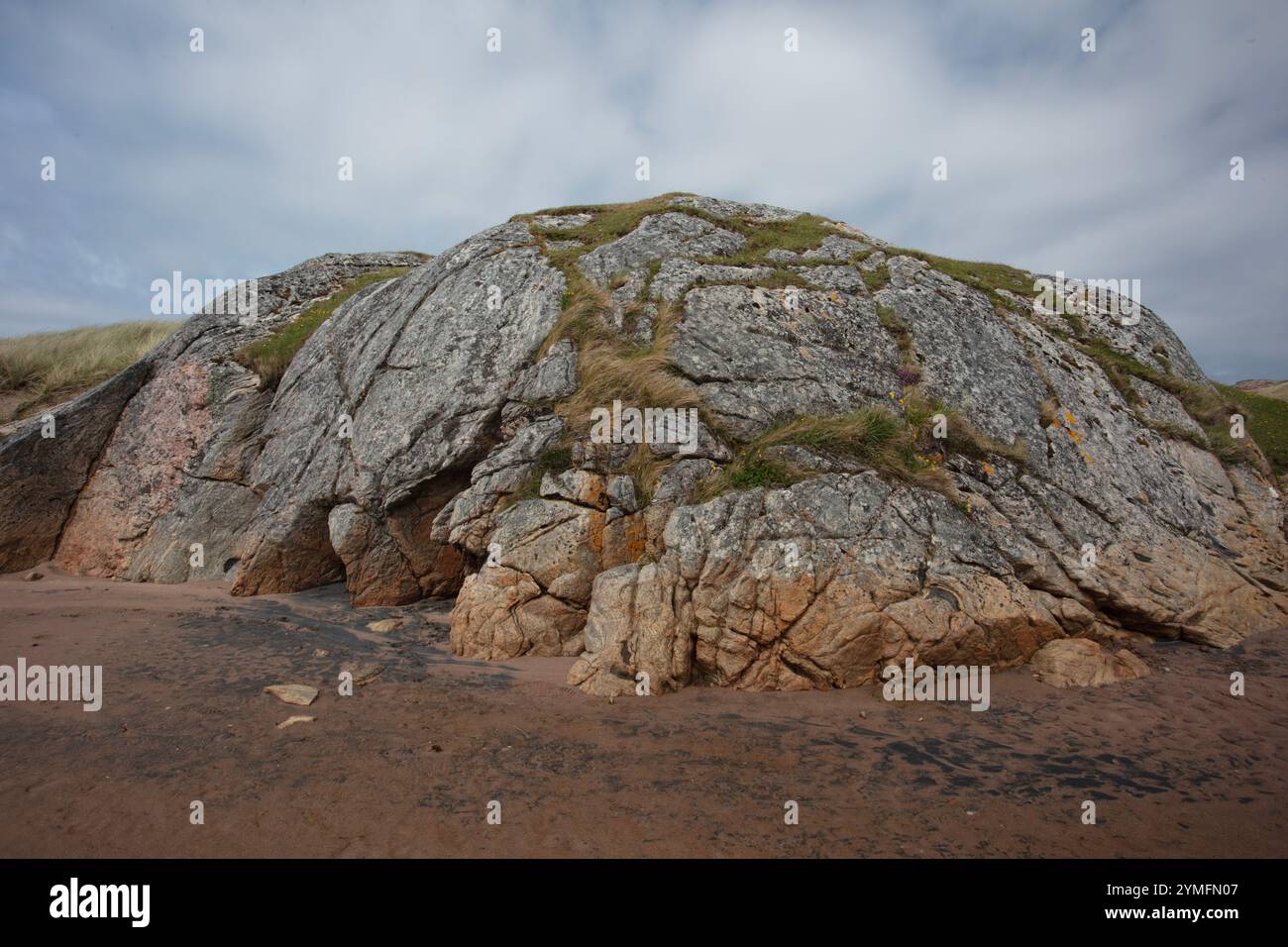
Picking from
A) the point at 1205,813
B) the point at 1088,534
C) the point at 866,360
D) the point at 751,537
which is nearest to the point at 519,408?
the point at 751,537

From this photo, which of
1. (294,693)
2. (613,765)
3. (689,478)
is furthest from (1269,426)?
(294,693)

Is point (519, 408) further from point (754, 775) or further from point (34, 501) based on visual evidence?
point (34, 501)

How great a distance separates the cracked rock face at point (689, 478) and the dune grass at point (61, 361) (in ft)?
28.6

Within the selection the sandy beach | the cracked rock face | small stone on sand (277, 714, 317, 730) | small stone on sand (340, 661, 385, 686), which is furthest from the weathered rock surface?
small stone on sand (277, 714, 317, 730)

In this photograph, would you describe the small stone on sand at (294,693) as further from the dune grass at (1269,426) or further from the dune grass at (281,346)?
the dune grass at (1269,426)

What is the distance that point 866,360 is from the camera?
11.5 m

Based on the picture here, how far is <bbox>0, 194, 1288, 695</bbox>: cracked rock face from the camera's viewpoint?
27.3ft

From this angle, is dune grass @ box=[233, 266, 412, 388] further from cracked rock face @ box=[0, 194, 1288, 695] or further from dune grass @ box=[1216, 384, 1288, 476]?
dune grass @ box=[1216, 384, 1288, 476]

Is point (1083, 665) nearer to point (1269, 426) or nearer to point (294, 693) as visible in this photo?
point (294, 693)

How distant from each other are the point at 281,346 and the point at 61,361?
545 inches

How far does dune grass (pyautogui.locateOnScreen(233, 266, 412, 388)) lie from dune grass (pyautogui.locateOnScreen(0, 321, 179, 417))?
27.5 feet

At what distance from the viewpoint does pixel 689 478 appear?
9.61 m

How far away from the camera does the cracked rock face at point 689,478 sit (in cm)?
832

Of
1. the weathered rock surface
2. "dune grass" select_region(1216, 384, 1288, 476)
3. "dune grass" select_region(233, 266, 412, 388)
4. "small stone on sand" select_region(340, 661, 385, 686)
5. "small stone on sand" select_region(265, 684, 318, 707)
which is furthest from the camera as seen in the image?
"dune grass" select_region(233, 266, 412, 388)
